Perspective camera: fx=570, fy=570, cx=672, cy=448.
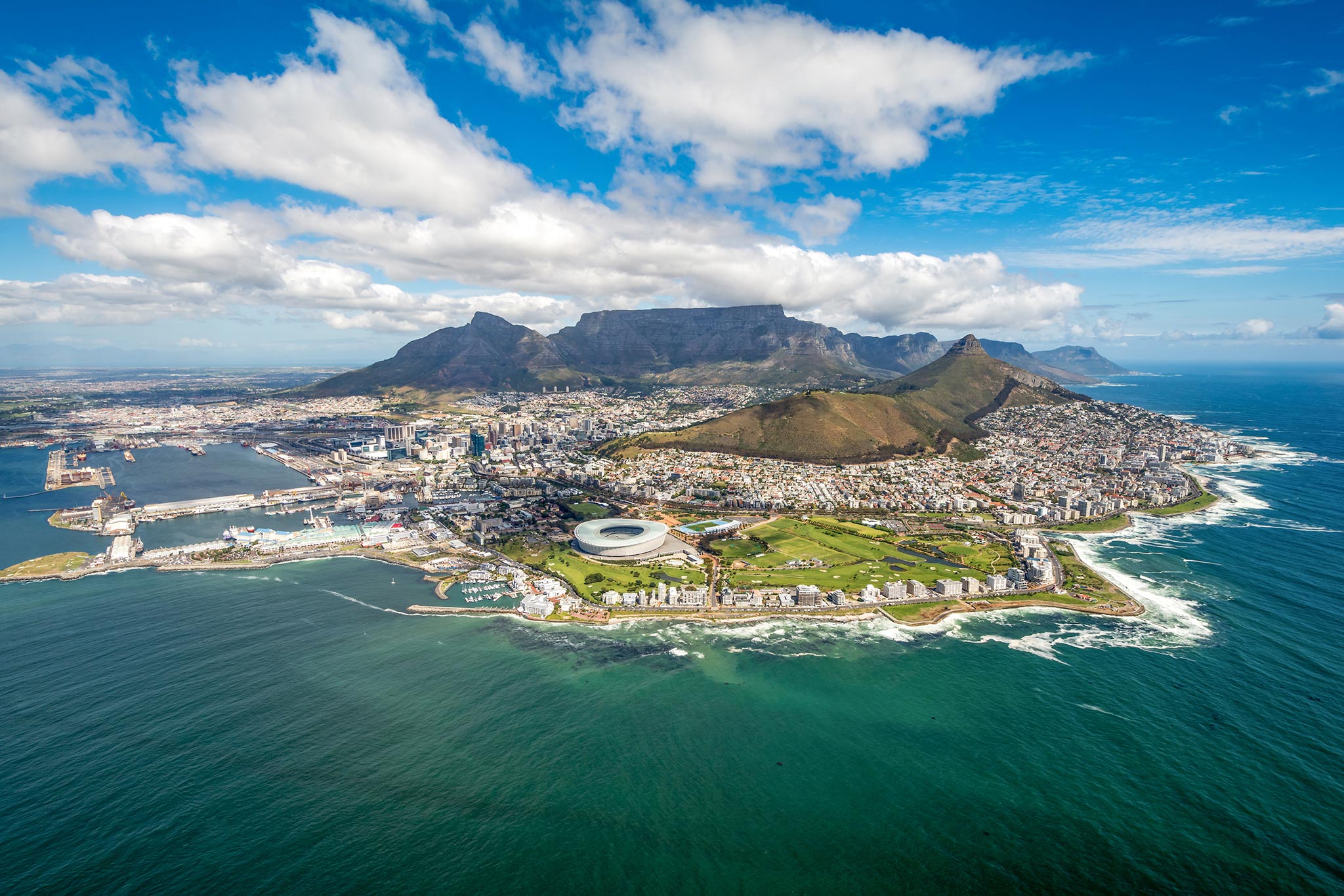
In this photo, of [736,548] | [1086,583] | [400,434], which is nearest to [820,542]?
[736,548]

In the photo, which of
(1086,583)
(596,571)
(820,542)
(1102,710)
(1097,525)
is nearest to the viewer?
(1102,710)

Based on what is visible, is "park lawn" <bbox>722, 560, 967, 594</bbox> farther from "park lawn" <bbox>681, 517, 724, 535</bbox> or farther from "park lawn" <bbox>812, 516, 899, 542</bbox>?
"park lawn" <bbox>681, 517, 724, 535</bbox>

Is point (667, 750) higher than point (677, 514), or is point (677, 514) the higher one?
point (677, 514)

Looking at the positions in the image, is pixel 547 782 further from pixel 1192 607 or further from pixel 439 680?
pixel 1192 607

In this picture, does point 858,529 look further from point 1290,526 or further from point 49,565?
point 49,565

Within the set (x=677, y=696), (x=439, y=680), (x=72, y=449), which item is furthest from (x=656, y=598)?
(x=72, y=449)

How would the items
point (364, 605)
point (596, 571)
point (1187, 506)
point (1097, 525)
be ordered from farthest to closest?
point (1187, 506) → point (1097, 525) → point (596, 571) → point (364, 605)

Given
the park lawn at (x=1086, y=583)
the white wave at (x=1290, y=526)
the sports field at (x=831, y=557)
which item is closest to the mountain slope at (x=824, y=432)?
the sports field at (x=831, y=557)
